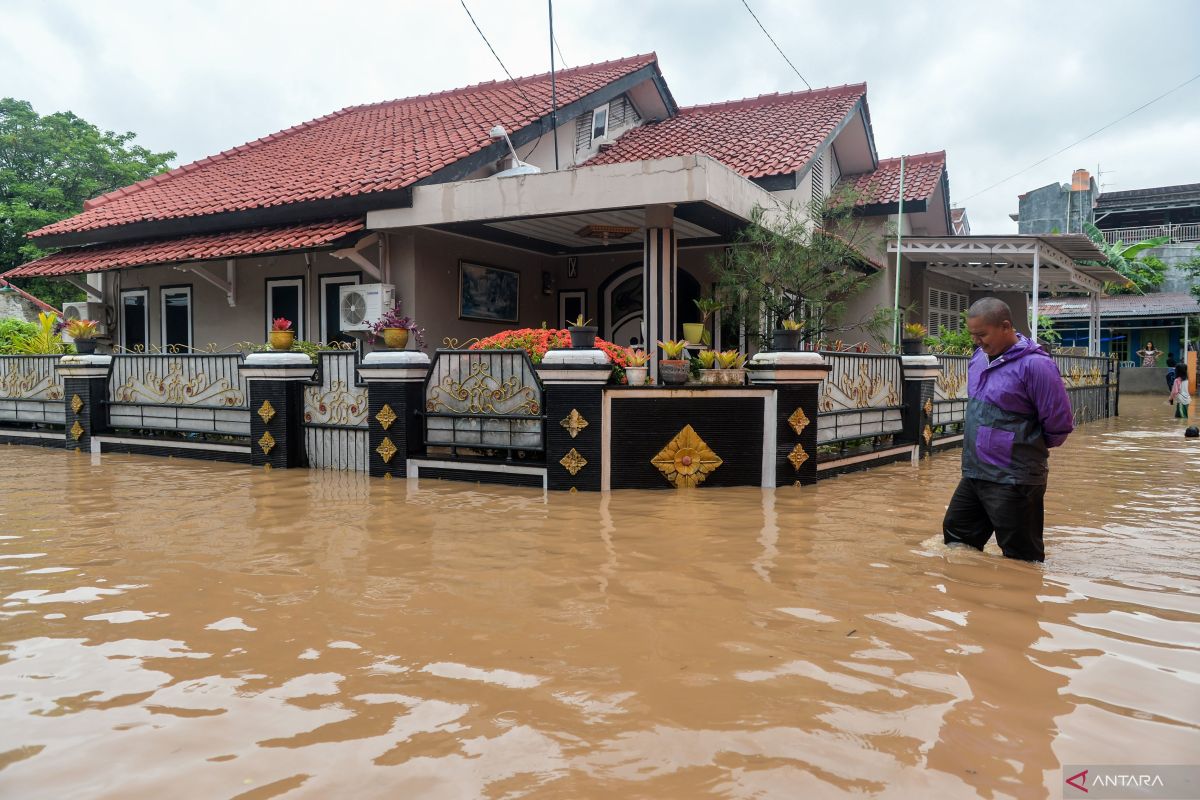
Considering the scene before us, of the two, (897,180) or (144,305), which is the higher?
(897,180)

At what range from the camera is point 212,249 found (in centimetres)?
1317

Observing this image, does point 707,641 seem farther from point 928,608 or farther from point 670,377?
point 670,377

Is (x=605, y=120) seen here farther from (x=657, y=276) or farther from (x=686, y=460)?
(x=686, y=460)

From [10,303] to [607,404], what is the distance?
22.3 meters

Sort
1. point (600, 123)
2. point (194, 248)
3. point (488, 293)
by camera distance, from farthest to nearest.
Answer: point (600, 123), point (488, 293), point (194, 248)

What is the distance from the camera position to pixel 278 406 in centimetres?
1013

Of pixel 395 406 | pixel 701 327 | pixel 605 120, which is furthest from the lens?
pixel 605 120

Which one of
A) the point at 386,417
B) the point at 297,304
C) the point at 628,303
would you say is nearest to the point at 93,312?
the point at 297,304

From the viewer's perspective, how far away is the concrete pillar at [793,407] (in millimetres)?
8539

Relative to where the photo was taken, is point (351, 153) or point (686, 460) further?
point (351, 153)

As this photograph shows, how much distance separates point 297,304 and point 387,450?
5889 millimetres

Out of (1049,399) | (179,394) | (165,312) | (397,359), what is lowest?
(179,394)

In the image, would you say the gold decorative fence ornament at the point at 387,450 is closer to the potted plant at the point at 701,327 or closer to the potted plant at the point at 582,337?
the potted plant at the point at 582,337

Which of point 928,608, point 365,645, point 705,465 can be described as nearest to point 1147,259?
point 705,465
